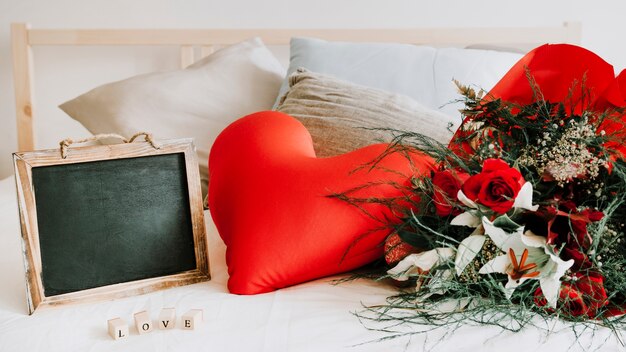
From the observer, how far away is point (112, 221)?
993mm

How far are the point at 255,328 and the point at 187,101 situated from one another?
1.05m

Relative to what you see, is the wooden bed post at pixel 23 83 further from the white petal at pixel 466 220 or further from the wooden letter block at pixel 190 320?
the white petal at pixel 466 220

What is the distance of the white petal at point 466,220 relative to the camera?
843 mm

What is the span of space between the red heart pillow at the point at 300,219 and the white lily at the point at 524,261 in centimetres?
20

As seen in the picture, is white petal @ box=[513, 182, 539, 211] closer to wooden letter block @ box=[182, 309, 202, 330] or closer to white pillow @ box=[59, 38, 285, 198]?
wooden letter block @ box=[182, 309, 202, 330]

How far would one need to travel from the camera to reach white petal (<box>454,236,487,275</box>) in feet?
2.71

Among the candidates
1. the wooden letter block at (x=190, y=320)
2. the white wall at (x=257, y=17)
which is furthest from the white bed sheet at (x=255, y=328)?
the white wall at (x=257, y=17)

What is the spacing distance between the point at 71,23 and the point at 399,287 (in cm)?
176

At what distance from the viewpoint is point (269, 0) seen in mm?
2205

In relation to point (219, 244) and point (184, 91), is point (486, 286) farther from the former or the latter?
point (184, 91)

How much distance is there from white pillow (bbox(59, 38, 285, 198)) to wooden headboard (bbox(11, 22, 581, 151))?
0.91ft

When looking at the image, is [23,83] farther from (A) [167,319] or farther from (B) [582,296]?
(B) [582,296]

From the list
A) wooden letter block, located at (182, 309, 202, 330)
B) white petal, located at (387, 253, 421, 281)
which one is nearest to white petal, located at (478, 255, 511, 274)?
white petal, located at (387, 253, 421, 281)

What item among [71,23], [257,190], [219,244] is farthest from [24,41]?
[257,190]
